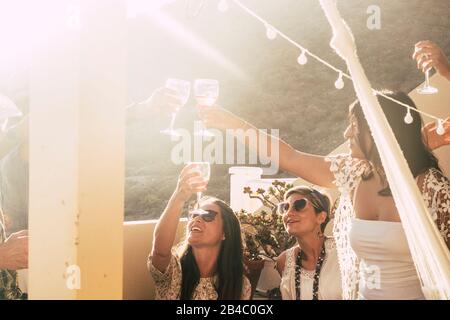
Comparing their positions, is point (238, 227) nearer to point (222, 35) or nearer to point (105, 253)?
point (105, 253)

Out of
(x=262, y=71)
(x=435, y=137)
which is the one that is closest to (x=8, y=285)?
(x=435, y=137)

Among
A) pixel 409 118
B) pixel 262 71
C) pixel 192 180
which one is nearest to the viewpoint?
pixel 192 180

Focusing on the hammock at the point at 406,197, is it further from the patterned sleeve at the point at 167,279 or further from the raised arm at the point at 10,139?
the raised arm at the point at 10,139

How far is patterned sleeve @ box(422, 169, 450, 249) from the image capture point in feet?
6.07

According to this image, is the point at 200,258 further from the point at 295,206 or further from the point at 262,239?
the point at 262,239

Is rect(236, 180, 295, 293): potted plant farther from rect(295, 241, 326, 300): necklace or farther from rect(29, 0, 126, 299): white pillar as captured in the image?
rect(29, 0, 126, 299): white pillar

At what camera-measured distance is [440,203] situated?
6.09ft

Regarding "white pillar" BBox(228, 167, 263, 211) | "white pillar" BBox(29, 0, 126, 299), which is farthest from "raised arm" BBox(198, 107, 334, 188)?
"white pillar" BBox(228, 167, 263, 211)

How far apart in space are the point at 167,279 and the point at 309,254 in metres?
0.61

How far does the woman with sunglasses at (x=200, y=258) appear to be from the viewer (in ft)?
7.09

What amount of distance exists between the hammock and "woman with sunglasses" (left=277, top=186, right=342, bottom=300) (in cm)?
78

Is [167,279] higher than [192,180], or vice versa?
[192,180]

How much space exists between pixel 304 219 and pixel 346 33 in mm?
1020
